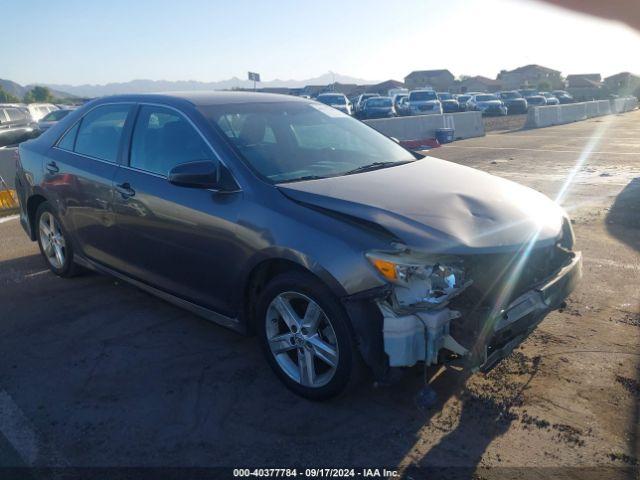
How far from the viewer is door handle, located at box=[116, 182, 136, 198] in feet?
14.5

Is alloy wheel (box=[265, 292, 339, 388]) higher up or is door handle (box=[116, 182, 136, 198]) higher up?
door handle (box=[116, 182, 136, 198])

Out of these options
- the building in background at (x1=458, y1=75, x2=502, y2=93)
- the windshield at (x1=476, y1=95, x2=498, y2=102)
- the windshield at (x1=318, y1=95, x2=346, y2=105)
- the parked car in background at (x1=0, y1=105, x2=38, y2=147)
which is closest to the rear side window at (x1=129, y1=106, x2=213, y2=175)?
the parked car in background at (x1=0, y1=105, x2=38, y2=147)

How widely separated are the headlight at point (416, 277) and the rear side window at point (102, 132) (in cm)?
264

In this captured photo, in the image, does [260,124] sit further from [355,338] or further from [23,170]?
[23,170]

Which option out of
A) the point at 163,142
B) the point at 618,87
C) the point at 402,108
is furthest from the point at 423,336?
the point at 618,87

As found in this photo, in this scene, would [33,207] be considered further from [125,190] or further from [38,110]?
[38,110]

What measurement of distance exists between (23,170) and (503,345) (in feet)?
15.8

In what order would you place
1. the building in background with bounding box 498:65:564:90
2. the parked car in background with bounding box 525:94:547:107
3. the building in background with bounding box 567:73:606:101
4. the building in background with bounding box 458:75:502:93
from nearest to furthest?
the parked car in background with bounding box 525:94:547:107 < the building in background with bounding box 567:73:606:101 < the building in background with bounding box 458:75:502:93 < the building in background with bounding box 498:65:564:90

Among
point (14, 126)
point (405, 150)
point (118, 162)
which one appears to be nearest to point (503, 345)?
point (405, 150)

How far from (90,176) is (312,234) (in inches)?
96.2

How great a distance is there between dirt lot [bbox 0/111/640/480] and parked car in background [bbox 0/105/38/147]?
44.9 feet

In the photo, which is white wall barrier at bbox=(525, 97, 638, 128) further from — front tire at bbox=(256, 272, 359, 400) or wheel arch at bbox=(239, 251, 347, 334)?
front tire at bbox=(256, 272, 359, 400)

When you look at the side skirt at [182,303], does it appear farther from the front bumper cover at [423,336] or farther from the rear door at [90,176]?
the front bumper cover at [423,336]

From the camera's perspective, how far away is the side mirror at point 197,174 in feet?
12.3
